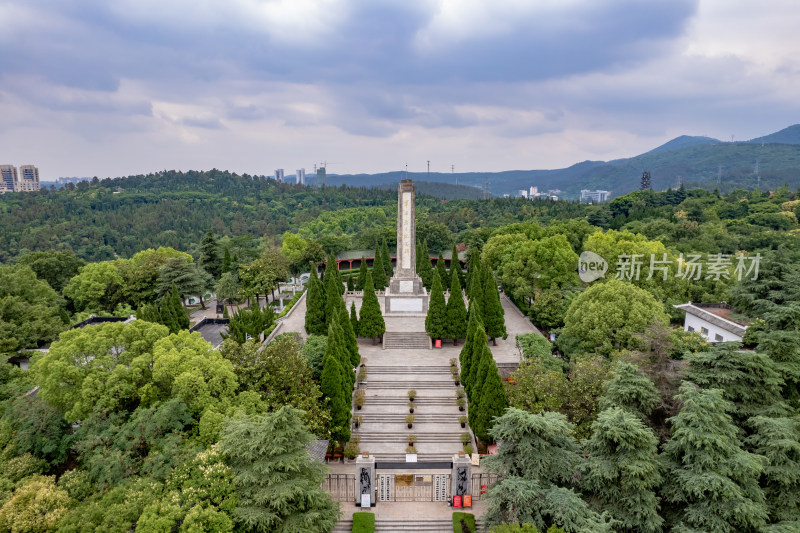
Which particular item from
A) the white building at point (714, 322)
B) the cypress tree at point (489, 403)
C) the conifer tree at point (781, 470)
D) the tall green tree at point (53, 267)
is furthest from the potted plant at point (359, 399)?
the tall green tree at point (53, 267)

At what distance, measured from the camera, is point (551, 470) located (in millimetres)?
12922

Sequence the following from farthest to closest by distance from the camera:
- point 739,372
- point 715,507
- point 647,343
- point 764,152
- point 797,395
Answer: point 764,152 → point 647,343 → point 797,395 → point 739,372 → point 715,507

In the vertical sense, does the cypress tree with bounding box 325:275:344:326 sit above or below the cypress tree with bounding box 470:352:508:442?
above

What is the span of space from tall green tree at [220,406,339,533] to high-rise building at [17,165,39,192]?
168 metres

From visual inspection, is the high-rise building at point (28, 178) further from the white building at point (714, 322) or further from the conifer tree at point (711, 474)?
the conifer tree at point (711, 474)

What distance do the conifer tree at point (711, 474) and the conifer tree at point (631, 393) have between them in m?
1.26

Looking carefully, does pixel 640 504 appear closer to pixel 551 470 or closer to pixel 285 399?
pixel 551 470

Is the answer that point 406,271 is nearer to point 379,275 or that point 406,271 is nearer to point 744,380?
point 379,275

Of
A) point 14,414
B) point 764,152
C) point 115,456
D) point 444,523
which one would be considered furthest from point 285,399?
point 764,152

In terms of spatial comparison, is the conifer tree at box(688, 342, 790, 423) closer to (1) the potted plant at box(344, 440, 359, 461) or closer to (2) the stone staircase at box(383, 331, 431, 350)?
(1) the potted plant at box(344, 440, 359, 461)

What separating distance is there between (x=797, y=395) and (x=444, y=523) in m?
12.2

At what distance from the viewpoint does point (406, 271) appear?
1277 inches

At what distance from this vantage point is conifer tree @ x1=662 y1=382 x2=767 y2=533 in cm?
1138

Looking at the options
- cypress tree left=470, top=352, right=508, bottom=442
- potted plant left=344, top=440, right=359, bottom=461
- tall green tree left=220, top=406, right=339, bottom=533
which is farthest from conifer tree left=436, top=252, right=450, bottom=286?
tall green tree left=220, top=406, right=339, bottom=533
